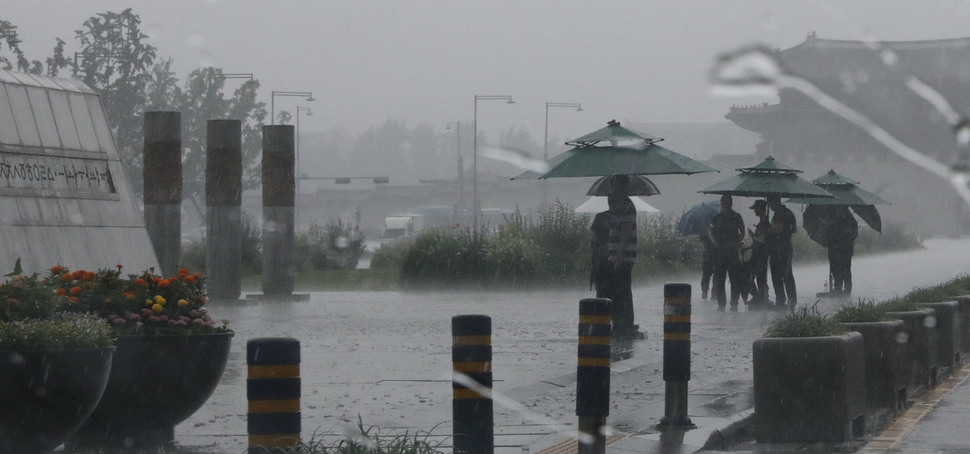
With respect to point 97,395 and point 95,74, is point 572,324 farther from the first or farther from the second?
point 95,74

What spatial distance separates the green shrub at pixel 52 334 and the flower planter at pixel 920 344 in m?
7.53

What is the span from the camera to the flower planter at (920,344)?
44.7ft

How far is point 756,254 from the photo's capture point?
25062 mm

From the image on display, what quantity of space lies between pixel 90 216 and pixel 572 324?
308 inches

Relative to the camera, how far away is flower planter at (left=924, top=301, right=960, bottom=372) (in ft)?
→ 51.3

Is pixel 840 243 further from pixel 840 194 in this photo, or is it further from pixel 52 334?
pixel 52 334

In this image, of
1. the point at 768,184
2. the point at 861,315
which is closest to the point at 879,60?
the point at 768,184

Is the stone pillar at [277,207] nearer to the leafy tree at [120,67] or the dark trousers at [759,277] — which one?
the dark trousers at [759,277]

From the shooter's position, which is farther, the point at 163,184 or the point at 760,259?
the point at 760,259

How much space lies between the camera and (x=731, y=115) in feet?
325

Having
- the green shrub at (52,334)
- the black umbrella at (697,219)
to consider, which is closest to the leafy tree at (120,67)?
the black umbrella at (697,219)

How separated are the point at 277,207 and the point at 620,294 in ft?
37.2

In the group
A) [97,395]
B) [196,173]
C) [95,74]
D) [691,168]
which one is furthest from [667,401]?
[196,173]

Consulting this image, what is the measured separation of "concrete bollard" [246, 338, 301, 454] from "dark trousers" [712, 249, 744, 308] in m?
18.4
